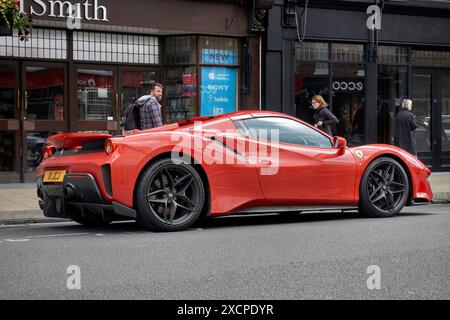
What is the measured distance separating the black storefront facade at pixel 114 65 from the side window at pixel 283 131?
733cm

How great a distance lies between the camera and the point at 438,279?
229 inches

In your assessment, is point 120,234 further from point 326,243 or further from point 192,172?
point 326,243

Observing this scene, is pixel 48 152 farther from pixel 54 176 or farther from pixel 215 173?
pixel 215 173

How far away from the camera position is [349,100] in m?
18.8

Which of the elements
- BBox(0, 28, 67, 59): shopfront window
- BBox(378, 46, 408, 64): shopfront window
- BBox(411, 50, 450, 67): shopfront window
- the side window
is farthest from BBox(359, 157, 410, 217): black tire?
BBox(411, 50, 450, 67): shopfront window

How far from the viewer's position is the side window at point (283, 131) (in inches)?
357

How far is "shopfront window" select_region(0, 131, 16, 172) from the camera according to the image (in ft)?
50.4

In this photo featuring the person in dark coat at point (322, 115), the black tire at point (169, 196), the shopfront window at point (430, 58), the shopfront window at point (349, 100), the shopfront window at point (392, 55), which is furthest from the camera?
the shopfront window at point (430, 58)

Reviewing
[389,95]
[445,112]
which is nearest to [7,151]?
[389,95]

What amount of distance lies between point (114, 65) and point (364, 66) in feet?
19.9

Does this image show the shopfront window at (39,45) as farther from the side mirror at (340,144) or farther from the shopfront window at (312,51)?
the side mirror at (340,144)

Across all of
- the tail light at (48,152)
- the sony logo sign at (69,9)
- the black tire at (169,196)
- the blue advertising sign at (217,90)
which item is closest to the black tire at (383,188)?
the black tire at (169,196)
